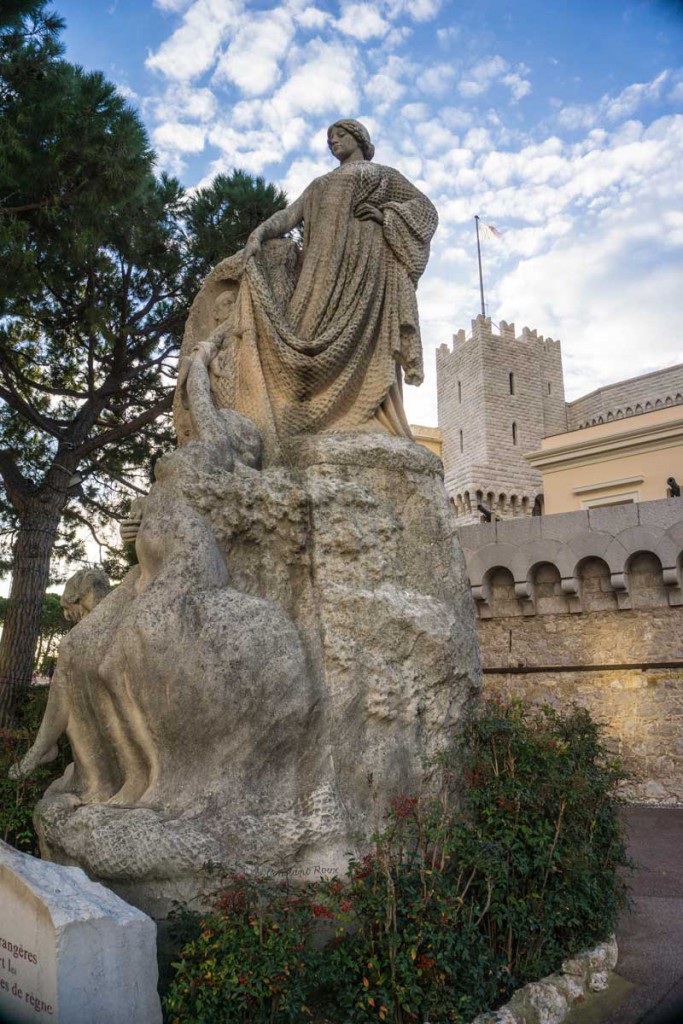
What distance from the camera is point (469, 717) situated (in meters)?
3.92

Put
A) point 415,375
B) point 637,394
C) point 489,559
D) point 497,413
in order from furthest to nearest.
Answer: point 497,413 → point 637,394 → point 489,559 → point 415,375

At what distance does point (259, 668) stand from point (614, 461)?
21.1 metres

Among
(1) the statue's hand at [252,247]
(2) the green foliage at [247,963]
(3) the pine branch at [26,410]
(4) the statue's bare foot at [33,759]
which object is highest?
(3) the pine branch at [26,410]

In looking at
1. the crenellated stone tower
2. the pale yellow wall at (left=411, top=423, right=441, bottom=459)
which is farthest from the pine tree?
the pale yellow wall at (left=411, top=423, right=441, bottom=459)

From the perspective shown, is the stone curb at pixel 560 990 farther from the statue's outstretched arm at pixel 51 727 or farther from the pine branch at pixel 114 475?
the pine branch at pixel 114 475

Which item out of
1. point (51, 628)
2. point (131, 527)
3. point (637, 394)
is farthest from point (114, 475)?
point (637, 394)

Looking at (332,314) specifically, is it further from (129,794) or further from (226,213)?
(226,213)

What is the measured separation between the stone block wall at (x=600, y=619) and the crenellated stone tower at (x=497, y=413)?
25.4 m

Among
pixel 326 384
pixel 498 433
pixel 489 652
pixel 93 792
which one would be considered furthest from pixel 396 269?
pixel 498 433

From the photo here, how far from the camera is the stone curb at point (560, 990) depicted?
9.35ft

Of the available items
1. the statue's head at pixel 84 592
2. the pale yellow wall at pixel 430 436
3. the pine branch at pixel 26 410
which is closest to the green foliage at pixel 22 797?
the statue's head at pixel 84 592

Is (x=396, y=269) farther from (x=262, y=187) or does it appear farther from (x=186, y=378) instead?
(x=262, y=187)

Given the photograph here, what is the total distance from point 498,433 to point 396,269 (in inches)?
1381

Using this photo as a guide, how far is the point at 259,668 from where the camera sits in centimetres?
331
